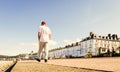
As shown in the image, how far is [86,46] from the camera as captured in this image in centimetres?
11125

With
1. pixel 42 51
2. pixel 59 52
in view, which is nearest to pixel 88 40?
pixel 59 52

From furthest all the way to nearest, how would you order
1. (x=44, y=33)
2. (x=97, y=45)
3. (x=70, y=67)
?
(x=97, y=45), (x=44, y=33), (x=70, y=67)

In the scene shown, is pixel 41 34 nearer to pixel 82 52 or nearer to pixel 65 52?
pixel 82 52

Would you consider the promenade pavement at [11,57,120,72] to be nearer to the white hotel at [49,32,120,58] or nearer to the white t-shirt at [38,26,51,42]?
the white t-shirt at [38,26,51,42]

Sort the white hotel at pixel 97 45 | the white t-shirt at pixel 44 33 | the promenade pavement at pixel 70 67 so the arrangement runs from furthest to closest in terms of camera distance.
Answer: the white hotel at pixel 97 45
the white t-shirt at pixel 44 33
the promenade pavement at pixel 70 67

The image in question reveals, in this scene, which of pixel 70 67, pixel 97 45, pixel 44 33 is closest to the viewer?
pixel 70 67

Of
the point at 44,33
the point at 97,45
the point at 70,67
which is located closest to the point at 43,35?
the point at 44,33

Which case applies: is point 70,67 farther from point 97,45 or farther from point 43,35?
point 97,45

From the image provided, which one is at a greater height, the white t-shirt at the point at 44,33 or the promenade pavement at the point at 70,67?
the white t-shirt at the point at 44,33

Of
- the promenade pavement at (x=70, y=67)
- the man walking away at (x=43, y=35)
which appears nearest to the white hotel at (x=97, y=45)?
the man walking away at (x=43, y=35)

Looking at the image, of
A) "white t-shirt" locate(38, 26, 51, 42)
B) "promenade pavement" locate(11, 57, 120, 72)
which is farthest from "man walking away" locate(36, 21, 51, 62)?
"promenade pavement" locate(11, 57, 120, 72)

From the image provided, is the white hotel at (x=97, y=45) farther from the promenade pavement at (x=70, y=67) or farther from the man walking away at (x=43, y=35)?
the promenade pavement at (x=70, y=67)

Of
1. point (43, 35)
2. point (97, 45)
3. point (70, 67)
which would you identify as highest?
point (97, 45)

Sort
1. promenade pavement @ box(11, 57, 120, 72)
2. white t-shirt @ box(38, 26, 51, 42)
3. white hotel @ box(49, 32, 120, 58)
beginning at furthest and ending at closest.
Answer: white hotel @ box(49, 32, 120, 58), white t-shirt @ box(38, 26, 51, 42), promenade pavement @ box(11, 57, 120, 72)
